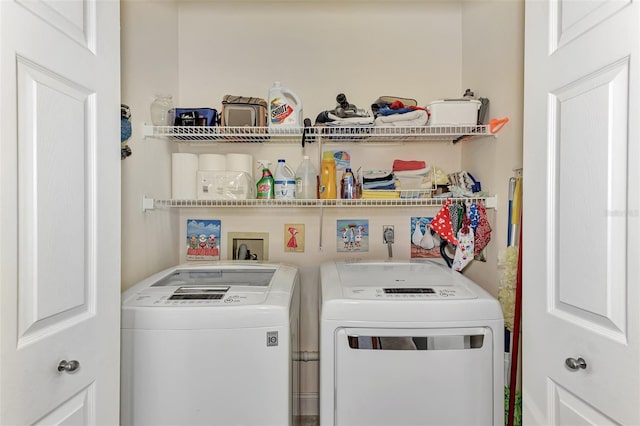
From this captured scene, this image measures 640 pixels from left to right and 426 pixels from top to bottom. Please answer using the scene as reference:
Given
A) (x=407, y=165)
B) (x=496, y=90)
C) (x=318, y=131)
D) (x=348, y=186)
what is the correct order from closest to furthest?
(x=496, y=90) → (x=318, y=131) → (x=348, y=186) → (x=407, y=165)

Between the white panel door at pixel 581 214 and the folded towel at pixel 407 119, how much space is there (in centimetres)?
74

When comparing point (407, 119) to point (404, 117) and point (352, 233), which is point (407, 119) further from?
point (352, 233)

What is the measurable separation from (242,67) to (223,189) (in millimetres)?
806

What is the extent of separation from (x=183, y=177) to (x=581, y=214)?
1816 millimetres

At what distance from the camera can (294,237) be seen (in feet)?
7.57

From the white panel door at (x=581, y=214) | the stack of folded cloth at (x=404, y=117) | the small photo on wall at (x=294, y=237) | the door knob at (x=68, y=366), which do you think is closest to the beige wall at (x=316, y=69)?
the small photo on wall at (x=294, y=237)

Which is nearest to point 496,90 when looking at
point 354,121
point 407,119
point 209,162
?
point 407,119

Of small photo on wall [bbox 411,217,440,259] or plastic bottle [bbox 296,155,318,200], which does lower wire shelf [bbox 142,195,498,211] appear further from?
small photo on wall [bbox 411,217,440,259]

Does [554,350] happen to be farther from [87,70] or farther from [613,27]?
[87,70]

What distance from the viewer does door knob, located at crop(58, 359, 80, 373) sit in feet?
2.94

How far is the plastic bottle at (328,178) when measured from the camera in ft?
6.71

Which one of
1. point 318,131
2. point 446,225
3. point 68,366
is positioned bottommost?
point 68,366

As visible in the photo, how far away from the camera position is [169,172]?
213 centimetres

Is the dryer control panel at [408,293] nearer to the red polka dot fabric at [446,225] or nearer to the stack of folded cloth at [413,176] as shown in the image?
the red polka dot fabric at [446,225]
